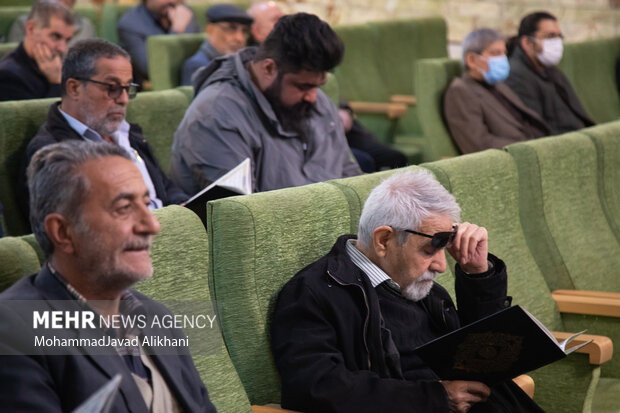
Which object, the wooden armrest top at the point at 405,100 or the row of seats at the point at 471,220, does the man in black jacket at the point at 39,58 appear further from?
the wooden armrest top at the point at 405,100

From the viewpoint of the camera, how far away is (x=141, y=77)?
20.7 ft

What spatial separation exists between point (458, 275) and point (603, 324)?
777 millimetres

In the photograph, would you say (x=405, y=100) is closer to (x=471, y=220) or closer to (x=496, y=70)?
(x=496, y=70)

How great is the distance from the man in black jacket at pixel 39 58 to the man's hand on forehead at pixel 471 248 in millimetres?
2509

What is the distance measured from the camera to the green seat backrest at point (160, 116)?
12.6 ft

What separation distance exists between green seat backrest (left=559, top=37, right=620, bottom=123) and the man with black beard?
3.32 m

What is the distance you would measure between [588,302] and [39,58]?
2.68 meters

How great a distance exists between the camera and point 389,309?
2.32 m

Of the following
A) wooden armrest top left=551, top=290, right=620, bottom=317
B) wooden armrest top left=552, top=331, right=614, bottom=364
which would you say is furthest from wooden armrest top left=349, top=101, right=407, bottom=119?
wooden armrest top left=552, top=331, right=614, bottom=364

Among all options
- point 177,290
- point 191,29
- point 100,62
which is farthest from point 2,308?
point 191,29

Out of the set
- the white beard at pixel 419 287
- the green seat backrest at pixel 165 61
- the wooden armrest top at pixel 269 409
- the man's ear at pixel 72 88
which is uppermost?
the green seat backrest at pixel 165 61

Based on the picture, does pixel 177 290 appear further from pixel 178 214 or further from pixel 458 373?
pixel 458 373

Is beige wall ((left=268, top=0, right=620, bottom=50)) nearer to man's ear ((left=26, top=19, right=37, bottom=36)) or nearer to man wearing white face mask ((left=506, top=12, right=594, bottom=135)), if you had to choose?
man wearing white face mask ((left=506, top=12, right=594, bottom=135))

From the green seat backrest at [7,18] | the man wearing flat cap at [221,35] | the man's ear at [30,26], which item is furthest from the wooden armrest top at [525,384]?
the green seat backrest at [7,18]
